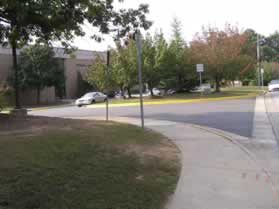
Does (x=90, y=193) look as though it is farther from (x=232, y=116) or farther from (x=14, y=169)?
(x=232, y=116)

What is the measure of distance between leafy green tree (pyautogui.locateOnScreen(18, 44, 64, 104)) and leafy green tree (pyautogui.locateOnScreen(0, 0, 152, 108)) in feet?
101

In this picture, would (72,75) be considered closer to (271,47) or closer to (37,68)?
(37,68)

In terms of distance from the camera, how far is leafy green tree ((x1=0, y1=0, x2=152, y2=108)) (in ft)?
39.2

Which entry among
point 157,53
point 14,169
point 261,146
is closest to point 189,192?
point 14,169

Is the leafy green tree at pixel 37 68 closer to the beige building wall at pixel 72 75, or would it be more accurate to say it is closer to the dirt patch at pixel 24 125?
the beige building wall at pixel 72 75

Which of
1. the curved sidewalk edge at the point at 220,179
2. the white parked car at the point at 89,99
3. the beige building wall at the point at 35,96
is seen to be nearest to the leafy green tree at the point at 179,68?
the white parked car at the point at 89,99

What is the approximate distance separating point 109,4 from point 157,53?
2111 centimetres

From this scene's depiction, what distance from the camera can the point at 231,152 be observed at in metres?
9.86

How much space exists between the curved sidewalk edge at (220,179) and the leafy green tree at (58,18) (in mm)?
5190

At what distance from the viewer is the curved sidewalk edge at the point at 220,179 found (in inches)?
239

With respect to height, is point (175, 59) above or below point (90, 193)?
above

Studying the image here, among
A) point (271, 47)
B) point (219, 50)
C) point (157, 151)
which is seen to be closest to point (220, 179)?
point (157, 151)

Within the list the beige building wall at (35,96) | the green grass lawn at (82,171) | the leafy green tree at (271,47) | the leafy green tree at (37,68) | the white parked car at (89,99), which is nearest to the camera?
the green grass lawn at (82,171)

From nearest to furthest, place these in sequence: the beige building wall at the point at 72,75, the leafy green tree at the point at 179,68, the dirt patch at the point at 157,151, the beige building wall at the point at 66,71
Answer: the dirt patch at the point at 157,151 < the leafy green tree at the point at 179,68 < the beige building wall at the point at 66,71 < the beige building wall at the point at 72,75
